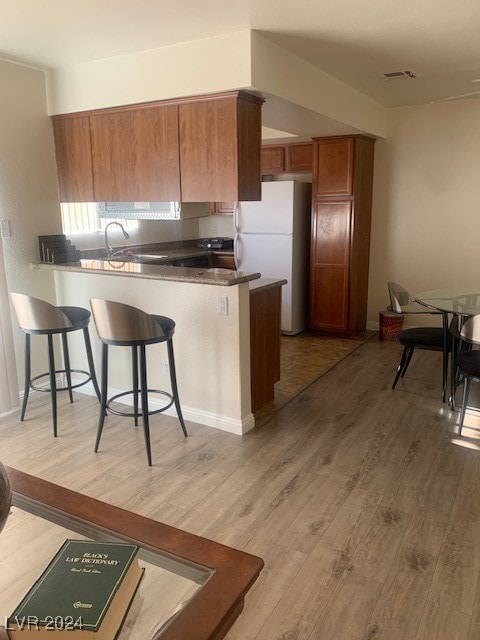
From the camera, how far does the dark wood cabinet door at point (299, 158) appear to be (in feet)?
18.8

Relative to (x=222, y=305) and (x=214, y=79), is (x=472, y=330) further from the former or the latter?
(x=214, y=79)

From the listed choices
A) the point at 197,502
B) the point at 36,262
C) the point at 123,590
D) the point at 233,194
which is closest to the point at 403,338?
the point at 233,194

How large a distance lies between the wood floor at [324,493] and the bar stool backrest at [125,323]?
760 millimetres

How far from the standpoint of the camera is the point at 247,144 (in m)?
3.27

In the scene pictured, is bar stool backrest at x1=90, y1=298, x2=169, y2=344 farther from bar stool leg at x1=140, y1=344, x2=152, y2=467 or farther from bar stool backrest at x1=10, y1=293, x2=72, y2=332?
bar stool backrest at x1=10, y1=293, x2=72, y2=332

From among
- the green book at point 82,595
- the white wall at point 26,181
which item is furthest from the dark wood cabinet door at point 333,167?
the green book at point 82,595

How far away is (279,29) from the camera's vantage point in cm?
298

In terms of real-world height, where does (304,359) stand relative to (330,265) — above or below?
below

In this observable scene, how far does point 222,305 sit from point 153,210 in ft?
3.65

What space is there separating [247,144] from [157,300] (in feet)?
4.01

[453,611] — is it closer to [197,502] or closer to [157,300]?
[197,502]

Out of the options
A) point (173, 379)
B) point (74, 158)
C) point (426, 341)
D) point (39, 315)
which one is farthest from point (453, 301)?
point (74, 158)

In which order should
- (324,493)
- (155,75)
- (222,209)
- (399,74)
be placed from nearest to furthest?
(324,493) < (155,75) < (399,74) < (222,209)

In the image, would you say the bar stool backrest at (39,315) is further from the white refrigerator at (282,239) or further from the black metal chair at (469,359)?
the white refrigerator at (282,239)
